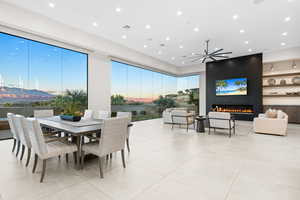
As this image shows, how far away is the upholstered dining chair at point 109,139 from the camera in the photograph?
230 centimetres

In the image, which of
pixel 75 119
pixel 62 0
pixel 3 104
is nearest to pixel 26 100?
pixel 3 104

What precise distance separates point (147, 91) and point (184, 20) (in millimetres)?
5316

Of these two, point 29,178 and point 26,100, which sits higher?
point 26,100

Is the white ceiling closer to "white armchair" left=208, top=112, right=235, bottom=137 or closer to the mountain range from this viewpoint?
the mountain range

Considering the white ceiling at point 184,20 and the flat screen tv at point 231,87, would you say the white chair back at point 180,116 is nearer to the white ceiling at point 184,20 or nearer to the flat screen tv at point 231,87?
the white ceiling at point 184,20

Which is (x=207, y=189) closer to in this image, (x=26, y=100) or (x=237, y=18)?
(x=237, y=18)

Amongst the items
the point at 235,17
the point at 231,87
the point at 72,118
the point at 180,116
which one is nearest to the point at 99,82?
the point at 72,118

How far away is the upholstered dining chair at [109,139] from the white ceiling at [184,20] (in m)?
3.25

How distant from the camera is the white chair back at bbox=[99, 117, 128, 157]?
2.29 m

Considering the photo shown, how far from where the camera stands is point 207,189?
205 cm

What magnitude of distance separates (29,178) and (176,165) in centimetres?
241

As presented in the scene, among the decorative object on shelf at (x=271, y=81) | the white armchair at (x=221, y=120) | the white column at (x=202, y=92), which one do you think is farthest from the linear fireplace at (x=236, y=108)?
the white armchair at (x=221, y=120)

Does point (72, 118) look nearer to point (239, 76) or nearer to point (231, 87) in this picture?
point (231, 87)

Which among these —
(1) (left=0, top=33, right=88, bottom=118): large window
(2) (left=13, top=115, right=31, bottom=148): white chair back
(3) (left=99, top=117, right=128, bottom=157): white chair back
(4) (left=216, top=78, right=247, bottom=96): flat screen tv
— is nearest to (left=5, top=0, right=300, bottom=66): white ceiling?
(1) (left=0, top=33, right=88, bottom=118): large window
